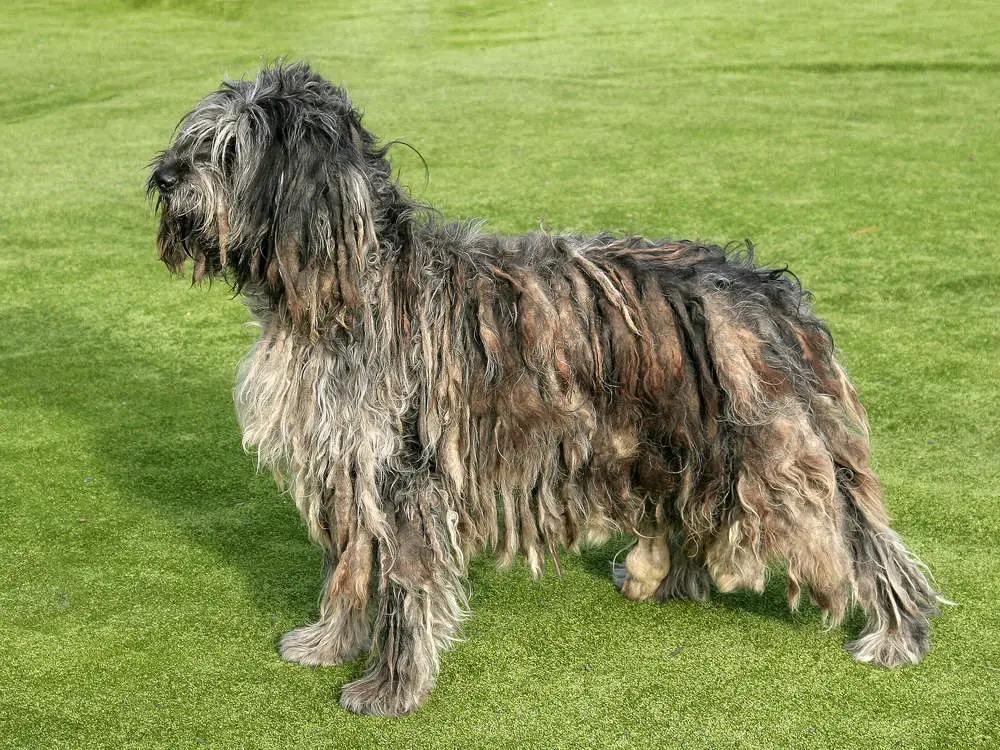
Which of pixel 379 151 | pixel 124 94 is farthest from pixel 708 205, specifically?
pixel 124 94

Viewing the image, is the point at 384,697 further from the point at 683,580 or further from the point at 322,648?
the point at 683,580

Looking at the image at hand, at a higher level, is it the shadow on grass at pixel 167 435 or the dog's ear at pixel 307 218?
the dog's ear at pixel 307 218

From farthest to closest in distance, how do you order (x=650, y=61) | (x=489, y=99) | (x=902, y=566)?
(x=650, y=61) < (x=489, y=99) < (x=902, y=566)

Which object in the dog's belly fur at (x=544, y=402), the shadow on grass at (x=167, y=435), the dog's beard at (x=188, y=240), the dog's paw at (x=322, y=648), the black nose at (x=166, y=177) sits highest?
the black nose at (x=166, y=177)

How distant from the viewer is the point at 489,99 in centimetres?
1137

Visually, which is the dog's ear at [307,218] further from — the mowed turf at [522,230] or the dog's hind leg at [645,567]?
the dog's hind leg at [645,567]

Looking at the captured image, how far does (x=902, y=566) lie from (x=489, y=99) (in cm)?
841

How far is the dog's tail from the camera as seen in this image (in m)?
3.68

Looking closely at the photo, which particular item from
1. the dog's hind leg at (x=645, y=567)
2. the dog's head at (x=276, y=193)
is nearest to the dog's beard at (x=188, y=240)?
the dog's head at (x=276, y=193)

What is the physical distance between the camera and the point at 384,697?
140 inches

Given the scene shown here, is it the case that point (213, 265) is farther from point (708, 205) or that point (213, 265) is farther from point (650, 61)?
point (650, 61)

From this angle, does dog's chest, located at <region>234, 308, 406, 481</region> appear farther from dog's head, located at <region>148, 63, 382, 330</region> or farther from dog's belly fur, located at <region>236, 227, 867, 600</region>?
dog's head, located at <region>148, 63, 382, 330</region>

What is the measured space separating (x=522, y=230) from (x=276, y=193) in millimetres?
4814

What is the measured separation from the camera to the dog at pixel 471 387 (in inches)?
129
